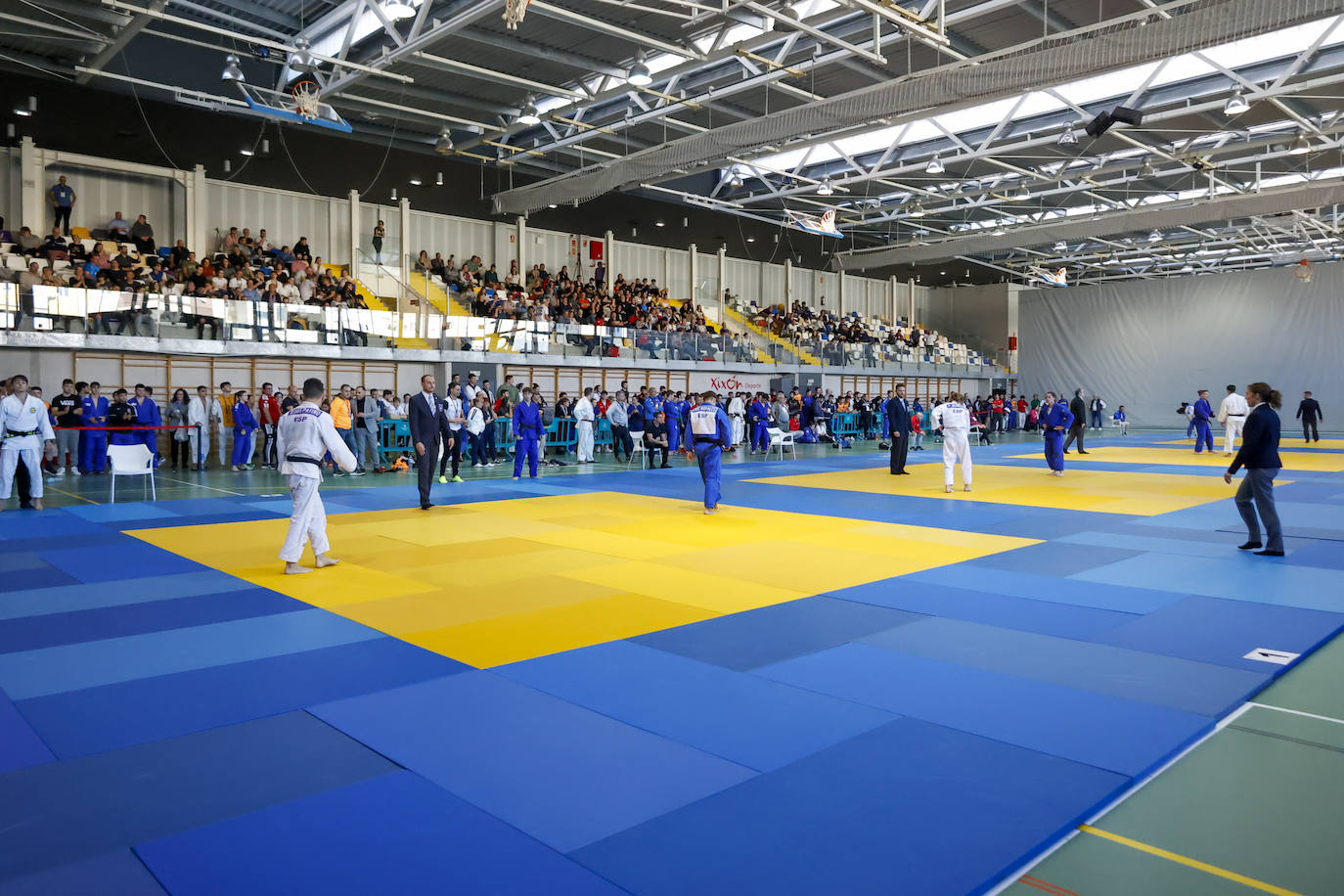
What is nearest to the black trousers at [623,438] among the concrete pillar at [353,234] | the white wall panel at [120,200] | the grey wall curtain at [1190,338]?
the concrete pillar at [353,234]

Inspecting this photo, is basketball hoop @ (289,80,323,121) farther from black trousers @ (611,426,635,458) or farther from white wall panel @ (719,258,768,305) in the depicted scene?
white wall panel @ (719,258,768,305)

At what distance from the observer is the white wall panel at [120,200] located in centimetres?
2275

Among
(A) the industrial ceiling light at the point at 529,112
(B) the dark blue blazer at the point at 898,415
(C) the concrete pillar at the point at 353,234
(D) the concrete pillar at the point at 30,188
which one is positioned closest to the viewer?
(B) the dark blue blazer at the point at 898,415

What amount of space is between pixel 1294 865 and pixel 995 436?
3466 centimetres

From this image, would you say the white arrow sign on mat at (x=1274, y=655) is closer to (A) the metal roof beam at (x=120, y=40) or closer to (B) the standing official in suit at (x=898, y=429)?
(B) the standing official in suit at (x=898, y=429)

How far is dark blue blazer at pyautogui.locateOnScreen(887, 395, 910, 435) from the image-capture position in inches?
731

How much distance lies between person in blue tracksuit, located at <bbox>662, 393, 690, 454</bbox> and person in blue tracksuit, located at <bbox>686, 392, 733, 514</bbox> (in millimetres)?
8974

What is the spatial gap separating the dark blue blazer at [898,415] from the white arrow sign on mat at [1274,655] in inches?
500

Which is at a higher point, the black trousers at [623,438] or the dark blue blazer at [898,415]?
the dark blue blazer at [898,415]

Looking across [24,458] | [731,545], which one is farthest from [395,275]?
[731,545]

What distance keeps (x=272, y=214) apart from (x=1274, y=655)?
88.9ft

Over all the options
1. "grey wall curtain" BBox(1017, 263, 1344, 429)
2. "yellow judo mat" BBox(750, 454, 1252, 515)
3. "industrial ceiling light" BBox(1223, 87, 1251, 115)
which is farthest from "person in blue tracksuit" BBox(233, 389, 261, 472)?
"grey wall curtain" BBox(1017, 263, 1344, 429)

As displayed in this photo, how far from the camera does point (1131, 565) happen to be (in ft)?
29.6

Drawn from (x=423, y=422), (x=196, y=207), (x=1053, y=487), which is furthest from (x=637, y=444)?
(x=196, y=207)
